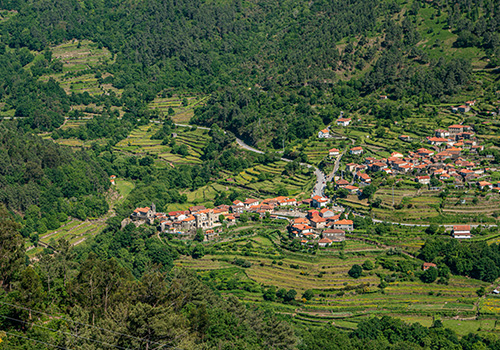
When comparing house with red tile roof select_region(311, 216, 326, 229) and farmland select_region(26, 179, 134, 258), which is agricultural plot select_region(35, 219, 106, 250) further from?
house with red tile roof select_region(311, 216, 326, 229)

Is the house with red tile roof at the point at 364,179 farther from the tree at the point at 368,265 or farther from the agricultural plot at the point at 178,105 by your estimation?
the agricultural plot at the point at 178,105

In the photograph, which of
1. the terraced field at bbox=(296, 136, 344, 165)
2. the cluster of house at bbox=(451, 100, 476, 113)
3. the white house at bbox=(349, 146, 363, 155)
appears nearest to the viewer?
the white house at bbox=(349, 146, 363, 155)

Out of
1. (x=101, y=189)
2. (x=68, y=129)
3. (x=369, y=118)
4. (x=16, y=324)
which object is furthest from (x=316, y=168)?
(x=16, y=324)

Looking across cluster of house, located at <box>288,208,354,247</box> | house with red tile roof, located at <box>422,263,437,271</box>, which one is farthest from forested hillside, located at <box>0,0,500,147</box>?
house with red tile roof, located at <box>422,263,437,271</box>

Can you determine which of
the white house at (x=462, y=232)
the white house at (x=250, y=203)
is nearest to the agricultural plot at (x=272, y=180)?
the white house at (x=250, y=203)

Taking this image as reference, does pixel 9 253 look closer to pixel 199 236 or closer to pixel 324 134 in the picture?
pixel 199 236

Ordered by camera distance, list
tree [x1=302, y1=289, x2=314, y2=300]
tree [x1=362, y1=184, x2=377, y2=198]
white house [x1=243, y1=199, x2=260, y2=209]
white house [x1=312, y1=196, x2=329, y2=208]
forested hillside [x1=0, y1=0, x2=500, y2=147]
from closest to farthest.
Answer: tree [x1=302, y1=289, x2=314, y2=300] < tree [x1=362, y1=184, x2=377, y2=198] < white house [x1=312, y1=196, x2=329, y2=208] < white house [x1=243, y1=199, x2=260, y2=209] < forested hillside [x1=0, y1=0, x2=500, y2=147]

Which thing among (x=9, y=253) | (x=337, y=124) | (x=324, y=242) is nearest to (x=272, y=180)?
(x=337, y=124)

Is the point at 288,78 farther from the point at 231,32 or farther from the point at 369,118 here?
the point at 231,32
